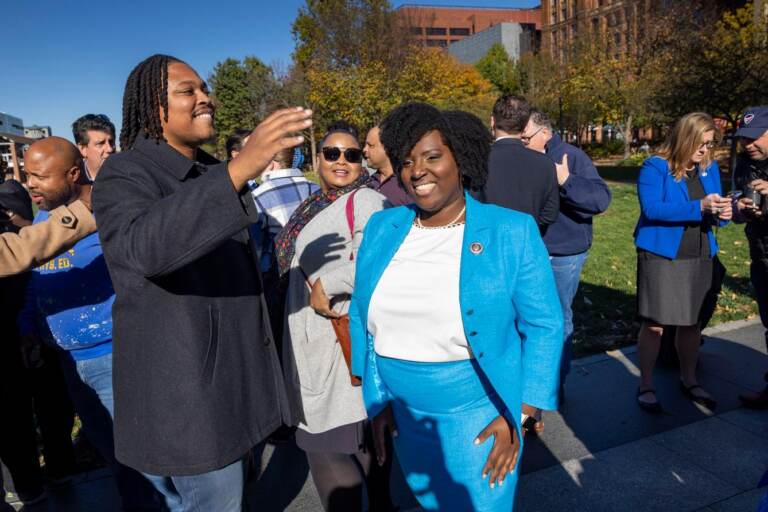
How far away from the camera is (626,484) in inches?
134

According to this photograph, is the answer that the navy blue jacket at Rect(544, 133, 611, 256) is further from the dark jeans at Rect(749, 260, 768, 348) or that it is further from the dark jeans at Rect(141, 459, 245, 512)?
the dark jeans at Rect(141, 459, 245, 512)

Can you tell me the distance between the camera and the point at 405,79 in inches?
1299

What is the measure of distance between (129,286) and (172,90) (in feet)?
2.34

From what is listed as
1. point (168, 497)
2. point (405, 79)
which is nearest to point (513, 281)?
point (168, 497)

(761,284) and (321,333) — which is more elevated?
(321,333)

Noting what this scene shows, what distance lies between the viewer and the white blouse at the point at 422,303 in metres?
2.12

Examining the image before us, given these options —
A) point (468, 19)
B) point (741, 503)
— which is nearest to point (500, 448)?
point (741, 503)

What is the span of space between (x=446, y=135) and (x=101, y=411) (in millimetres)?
2376

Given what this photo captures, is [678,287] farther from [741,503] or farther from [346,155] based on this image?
[346,155]

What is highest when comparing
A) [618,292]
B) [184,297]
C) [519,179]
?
[519,179]

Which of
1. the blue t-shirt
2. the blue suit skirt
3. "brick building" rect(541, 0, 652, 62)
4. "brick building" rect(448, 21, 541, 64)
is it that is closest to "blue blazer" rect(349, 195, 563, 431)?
the blue suit skirt

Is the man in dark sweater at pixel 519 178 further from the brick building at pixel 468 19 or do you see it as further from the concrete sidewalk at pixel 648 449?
the brick building at pixel 468 19

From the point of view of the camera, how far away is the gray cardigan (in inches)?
103

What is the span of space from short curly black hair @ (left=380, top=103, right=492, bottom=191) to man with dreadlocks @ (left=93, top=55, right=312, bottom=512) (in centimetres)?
76
